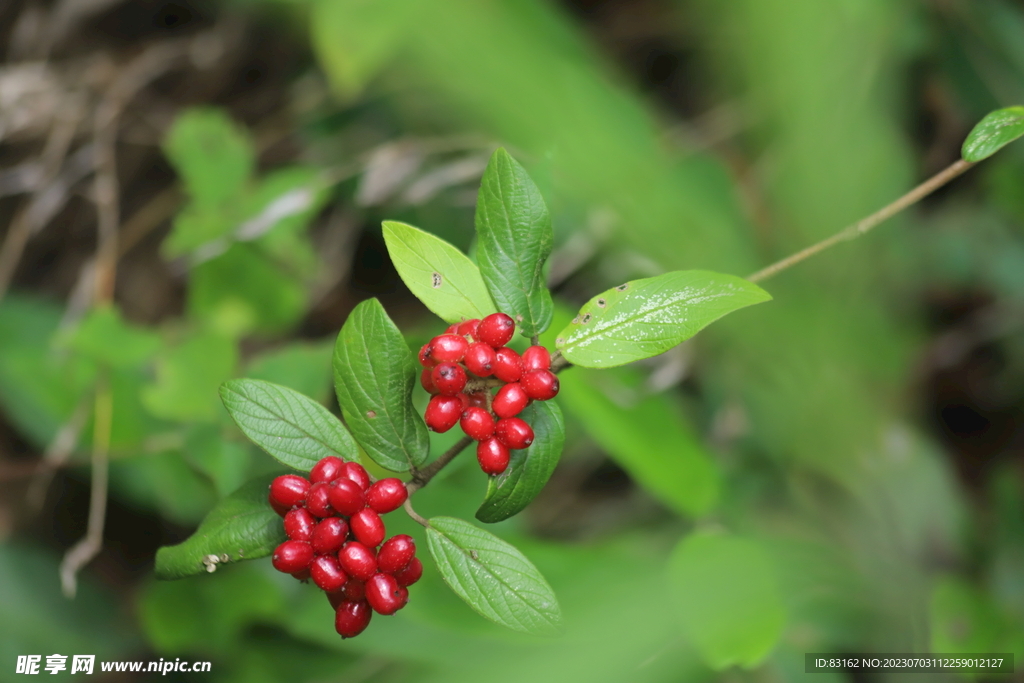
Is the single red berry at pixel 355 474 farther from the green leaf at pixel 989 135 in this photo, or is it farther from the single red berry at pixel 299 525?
the green leaf at pixel 989 135

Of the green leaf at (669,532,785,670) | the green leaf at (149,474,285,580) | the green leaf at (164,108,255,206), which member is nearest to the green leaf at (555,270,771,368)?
the green leaf at (149,474,285,580)

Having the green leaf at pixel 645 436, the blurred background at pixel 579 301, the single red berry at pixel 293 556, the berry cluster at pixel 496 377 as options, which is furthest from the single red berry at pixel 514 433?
the green leaf at pixel 645 436

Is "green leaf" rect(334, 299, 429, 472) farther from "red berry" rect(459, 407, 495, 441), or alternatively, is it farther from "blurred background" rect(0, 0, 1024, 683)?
"blurred background" rect(0, 0, 1024, 683)

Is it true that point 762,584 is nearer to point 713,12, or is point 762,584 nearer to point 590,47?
point 713,12

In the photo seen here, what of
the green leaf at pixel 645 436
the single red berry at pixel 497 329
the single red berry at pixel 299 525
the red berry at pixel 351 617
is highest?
the single red berry at pixel 497 329

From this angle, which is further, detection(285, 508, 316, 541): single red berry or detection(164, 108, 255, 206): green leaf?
detection(164, 108, 255, 206): green leaf

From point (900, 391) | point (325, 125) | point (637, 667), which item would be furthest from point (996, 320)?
point (325, 125)

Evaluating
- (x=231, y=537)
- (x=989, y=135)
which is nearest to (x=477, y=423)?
(x=231, y=537)
